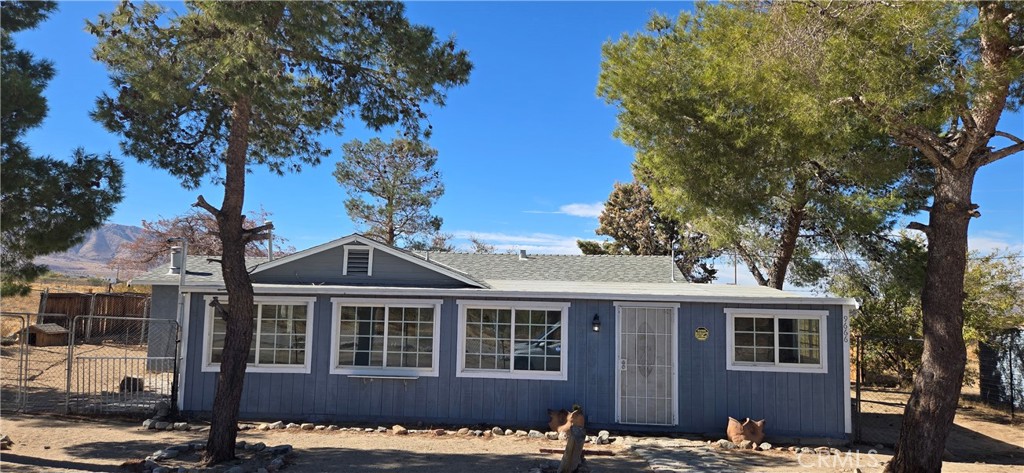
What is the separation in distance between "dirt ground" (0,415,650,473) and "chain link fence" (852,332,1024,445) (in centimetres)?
572

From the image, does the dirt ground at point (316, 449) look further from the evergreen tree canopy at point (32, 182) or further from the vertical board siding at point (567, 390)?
the evergreen tree canopy at point (32, 182)

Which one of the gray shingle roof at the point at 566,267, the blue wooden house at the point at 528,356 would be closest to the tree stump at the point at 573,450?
the blue wooden house at the point at 528,356

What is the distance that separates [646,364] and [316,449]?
524 cm

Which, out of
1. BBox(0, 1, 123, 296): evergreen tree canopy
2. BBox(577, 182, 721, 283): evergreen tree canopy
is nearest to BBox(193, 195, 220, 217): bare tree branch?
BBox(0, 1, 123, 296): evergreen tree canopy

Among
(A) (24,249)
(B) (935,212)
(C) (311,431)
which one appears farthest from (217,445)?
(B) (935,212)

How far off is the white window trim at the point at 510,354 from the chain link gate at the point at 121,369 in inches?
184

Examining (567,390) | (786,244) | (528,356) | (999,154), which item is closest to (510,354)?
(528,356)

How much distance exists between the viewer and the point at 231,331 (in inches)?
303

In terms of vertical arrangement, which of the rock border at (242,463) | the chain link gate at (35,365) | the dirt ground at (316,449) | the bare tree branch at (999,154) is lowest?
the dirt ground at (316,449)

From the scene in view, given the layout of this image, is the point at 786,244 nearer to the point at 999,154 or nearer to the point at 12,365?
the point at 999,154

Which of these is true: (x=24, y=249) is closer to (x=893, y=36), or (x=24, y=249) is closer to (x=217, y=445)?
(x=217, y=445)

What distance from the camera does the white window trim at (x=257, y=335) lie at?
35.5 ft

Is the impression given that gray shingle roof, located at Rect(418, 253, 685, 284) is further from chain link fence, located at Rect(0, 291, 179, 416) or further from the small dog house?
the small dog house

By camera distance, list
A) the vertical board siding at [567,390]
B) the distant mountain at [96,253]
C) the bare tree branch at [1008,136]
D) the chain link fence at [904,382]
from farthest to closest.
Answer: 1. the distant mountain at [96,253]
2. the chain link fence at [904,382]
3. the vertical board siding at [567,390]
4. the bare tree branch at [1008,136]
